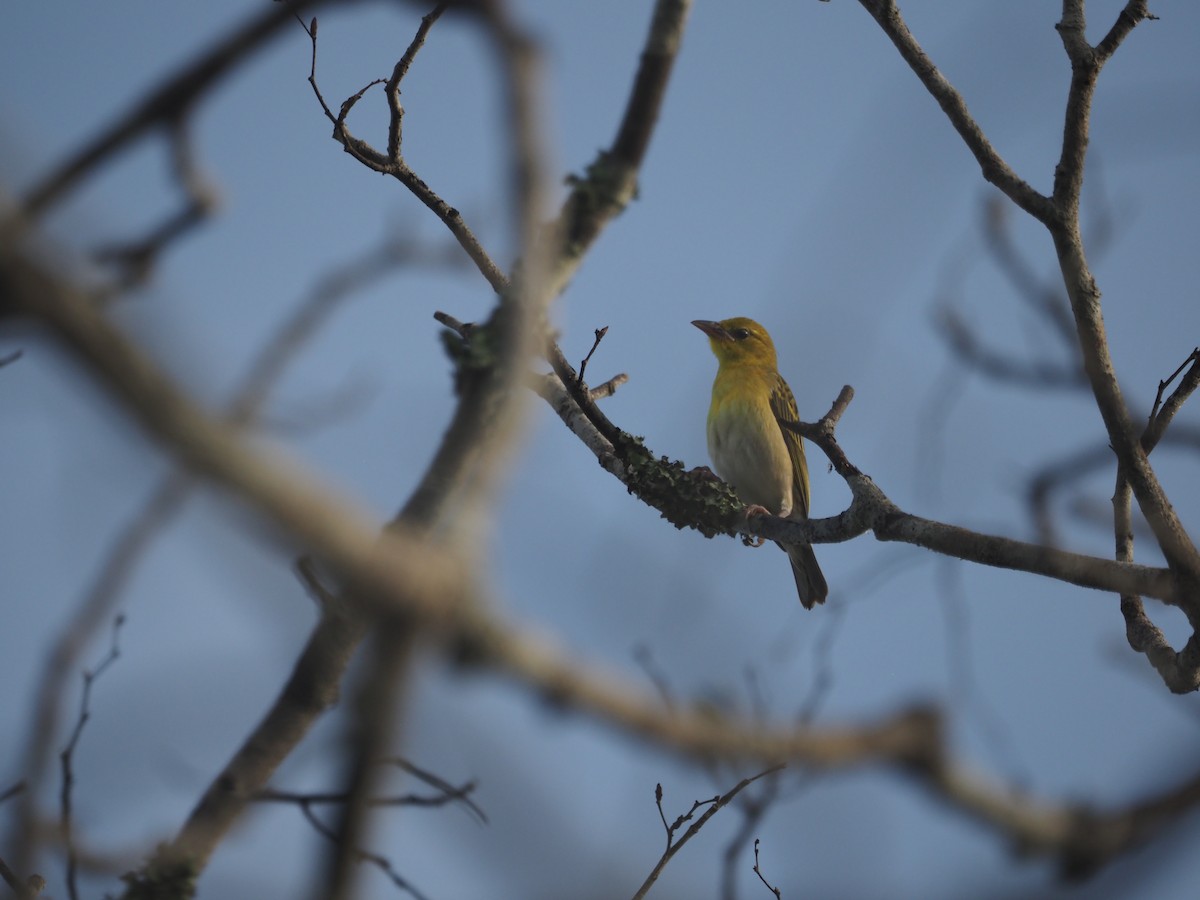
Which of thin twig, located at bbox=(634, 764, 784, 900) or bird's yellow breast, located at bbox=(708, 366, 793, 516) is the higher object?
bird's yellow breast, located at bbox=(708, 366, 793, 516)

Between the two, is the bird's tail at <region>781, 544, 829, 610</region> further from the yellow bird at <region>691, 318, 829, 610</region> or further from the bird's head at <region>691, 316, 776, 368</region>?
the bird's head at <region>691, 316, 776, 368</region>

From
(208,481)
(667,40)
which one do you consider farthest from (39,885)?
(667,40)

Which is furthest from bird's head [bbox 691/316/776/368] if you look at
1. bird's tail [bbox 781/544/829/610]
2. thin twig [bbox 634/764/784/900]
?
thin twig [bbox 634/764/784/900]

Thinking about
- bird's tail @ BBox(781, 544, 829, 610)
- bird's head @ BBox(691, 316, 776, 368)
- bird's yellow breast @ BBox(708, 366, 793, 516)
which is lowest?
bird's tail @ BBox(781, 544, 829, 610)

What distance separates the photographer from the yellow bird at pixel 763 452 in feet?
24.1

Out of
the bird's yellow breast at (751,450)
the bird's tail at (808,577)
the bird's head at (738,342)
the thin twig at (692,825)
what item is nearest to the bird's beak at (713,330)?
the bird's head at (738,342)

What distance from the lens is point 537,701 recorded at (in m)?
1.33

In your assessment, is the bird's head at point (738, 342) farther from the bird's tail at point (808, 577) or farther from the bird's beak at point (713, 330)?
the bird's tail at point (808, 577)

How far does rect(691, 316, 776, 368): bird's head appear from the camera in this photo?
8477 mm

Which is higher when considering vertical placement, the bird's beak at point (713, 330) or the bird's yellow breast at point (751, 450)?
the bird's beak at point (713, 330)

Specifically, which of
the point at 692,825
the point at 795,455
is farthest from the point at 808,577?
the point at 692,825

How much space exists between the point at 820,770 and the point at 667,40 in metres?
3.15

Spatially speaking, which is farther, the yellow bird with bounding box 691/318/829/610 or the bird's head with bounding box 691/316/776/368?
the bird's head with bounding box 691/316/776/368

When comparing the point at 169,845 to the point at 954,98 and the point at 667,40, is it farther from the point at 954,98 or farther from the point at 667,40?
the point at 954,98
